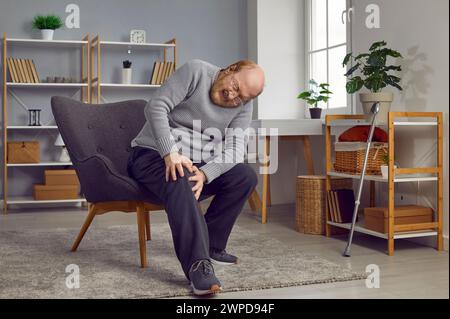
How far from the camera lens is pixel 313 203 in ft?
12.5

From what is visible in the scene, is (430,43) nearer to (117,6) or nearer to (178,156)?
(178,156)

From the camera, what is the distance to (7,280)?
2.60m

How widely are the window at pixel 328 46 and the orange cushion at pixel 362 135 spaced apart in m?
1.08

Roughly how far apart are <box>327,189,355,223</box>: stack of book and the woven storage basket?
93 mm

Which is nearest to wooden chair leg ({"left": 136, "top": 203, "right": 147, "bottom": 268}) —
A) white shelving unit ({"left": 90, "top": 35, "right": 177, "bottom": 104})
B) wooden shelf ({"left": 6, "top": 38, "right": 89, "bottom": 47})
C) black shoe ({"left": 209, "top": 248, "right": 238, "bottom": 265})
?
black shoe ({"left": 209, "top": 248, "right": 238, "bottom": 265})

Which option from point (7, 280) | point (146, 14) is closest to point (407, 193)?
point (7, 280)

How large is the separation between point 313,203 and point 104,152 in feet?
4.44

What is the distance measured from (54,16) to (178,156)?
3143mm

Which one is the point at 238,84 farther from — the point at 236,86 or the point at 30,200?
the point at 30,200

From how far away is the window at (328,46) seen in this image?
476 centimetres

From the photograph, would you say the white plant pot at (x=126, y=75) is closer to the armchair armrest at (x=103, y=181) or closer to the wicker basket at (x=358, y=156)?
the wicker basket at (x=358, y=156)

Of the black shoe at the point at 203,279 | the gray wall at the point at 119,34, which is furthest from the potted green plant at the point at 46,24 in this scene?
the black shoe at the point at 203,279

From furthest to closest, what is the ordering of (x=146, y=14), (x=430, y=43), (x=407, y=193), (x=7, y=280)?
(x=146, y=14) < (x=407, y=193) < (x=430, y=43) < (x=7, y=280)

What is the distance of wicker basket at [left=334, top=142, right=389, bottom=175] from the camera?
342cm
